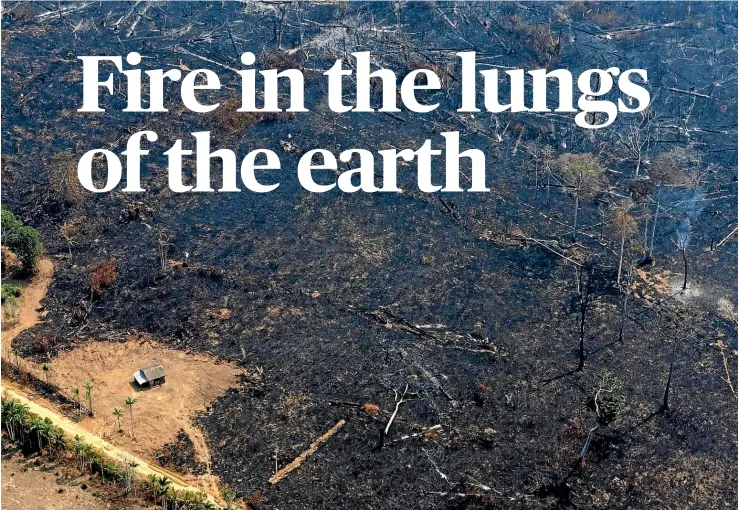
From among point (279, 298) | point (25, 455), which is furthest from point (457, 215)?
point (25, 455)

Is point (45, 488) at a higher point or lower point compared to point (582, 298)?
lower

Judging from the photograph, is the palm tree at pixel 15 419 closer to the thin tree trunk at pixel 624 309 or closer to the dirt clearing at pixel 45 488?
the dirt clearing at pixel 45 488

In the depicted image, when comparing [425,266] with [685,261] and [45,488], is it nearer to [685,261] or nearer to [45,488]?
[685,261]

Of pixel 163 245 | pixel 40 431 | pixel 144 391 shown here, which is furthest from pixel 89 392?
pixel 163 245

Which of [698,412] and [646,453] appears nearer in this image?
[646,453]

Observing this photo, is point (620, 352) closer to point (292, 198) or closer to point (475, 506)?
point (475, 506)

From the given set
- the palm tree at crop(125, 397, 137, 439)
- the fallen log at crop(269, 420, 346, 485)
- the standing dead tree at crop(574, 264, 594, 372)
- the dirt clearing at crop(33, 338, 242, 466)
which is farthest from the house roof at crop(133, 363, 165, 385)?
the standing dead tree at crop(574, 264, 594, 372)

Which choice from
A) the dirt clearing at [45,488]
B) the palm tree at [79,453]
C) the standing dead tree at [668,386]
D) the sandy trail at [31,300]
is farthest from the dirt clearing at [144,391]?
the standing dead tree at [668,386]

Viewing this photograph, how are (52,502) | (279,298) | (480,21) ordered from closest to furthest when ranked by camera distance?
(52,502), (279,298), (480,21)
